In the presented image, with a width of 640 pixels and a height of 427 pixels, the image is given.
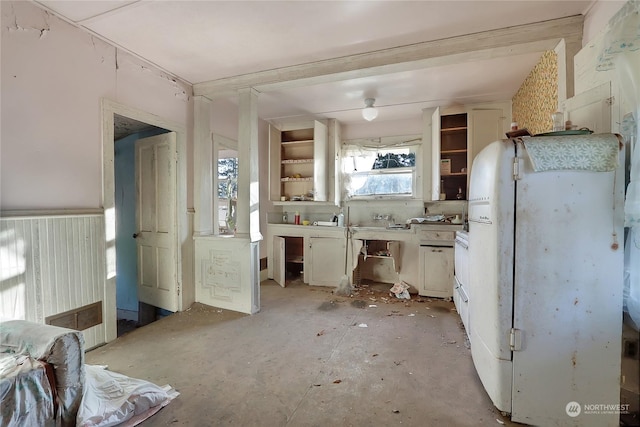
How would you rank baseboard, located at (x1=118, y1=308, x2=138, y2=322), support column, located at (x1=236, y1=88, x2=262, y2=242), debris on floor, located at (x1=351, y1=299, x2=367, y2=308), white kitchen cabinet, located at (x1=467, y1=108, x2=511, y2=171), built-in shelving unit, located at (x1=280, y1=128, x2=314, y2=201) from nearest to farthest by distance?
support column, located at (x1=236, y1=88, x2=262, y2=242), debris on floor, located at (x1=351, y1=299, x2=367, y2=308), white kitchen cabinet, located at (x1=467, y1=108, x2=511, y2=171), baseboard, located at (x1=118, y1=308, x2=138, y2=322), built-in shelving unit, located at (x1=280, y1=128, x2=314, y2=201)

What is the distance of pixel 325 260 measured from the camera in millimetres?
4289

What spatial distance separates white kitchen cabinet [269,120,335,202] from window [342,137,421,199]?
49 centimetres

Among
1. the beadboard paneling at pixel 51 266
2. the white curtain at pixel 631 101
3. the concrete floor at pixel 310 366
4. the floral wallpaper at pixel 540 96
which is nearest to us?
the white curtain at pixel 631 101

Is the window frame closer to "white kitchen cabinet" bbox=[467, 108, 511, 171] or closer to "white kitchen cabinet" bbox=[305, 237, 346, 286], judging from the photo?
"white kitchen cabinet" bbox=[467, 108, 511, 171]

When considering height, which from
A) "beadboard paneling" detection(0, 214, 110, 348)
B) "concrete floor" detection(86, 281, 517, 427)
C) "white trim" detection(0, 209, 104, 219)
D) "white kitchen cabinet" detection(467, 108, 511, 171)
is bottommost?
"concrete floor" detection(86, 281, 517, 427)

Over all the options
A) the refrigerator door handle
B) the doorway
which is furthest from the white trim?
the refrigerator door handle

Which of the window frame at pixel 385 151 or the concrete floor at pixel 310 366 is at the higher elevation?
the window frame at pixel 385 151

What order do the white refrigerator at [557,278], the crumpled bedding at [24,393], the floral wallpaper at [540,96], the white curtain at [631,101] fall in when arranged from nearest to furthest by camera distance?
1. the crumpled bedding at [24,393]
2. the white curtain at [631,101]
3. the white refrigerator at [557,278]
4. the floral wallpaper at [540,96]

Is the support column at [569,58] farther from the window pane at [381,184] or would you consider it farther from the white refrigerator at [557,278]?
the window pane at [381,184]

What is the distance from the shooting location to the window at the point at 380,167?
14.6 feet

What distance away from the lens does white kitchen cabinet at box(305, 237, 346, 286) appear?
4.22 metres

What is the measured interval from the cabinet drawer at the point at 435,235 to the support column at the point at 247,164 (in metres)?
2.21

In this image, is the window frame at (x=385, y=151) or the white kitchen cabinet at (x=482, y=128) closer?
the white kitchen cabinet at (x=482, y=128)

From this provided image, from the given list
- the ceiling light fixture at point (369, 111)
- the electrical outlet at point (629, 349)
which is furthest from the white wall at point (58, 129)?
the electrical outlet at point (629, 349)
